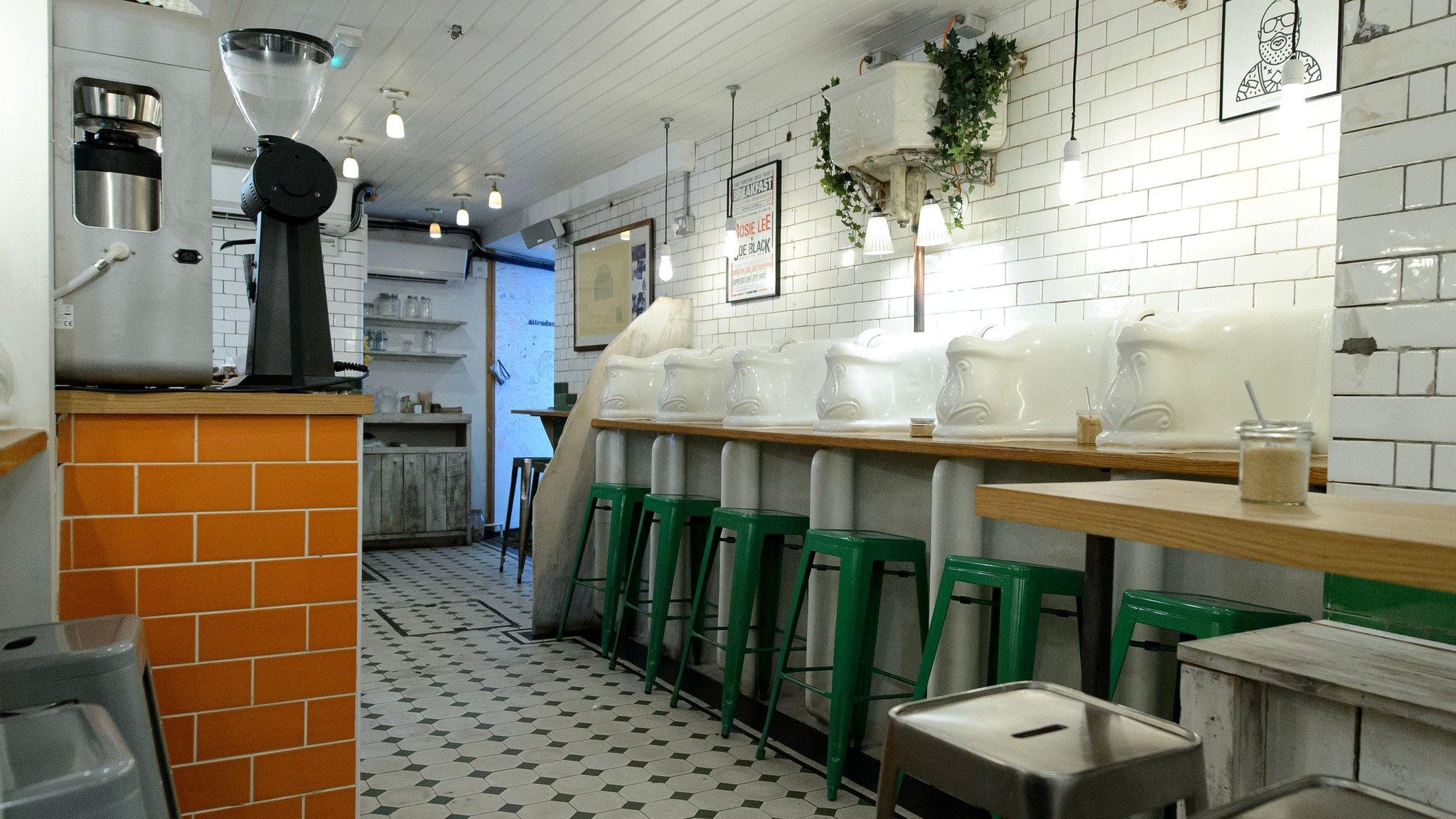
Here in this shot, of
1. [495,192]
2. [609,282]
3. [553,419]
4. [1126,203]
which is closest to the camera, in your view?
[1126,203]

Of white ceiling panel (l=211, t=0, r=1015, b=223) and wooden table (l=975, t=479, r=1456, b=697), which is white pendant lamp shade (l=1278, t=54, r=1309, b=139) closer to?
white ceiling panel (l=211, t=0, r=1015, b=223)

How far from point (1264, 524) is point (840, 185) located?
384 cm

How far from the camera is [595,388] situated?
17.4ft

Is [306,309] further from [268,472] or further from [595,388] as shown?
[595,388]

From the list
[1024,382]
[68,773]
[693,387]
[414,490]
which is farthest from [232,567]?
[414,490]

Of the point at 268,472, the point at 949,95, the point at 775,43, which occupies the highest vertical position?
the point at 775,43

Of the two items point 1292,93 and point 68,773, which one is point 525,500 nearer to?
point 1292,93

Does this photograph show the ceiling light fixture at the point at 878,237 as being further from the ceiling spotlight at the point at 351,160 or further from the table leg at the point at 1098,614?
the ceiling spotlight at the point at 351,160

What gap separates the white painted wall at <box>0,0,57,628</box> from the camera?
166cm

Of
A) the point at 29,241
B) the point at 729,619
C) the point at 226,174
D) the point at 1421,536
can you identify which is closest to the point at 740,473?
the point at 729,619

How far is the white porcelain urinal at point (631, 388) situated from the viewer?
507cm

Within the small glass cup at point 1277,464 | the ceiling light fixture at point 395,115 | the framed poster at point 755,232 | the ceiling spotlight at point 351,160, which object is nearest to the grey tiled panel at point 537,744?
the small glass cup at point 1277,464

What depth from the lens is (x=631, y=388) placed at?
5.09 meters

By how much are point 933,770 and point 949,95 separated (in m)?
3.43
